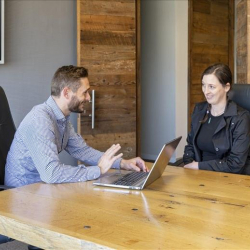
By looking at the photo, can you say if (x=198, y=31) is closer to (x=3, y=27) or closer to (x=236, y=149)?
(x=3, y=27)

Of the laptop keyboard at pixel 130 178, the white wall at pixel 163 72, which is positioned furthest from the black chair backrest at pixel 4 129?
the white wall at pixel 163 72

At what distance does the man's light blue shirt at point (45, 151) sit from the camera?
6.92 ft

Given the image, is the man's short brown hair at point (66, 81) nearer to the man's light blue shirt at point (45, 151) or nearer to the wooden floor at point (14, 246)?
the man's light blue shirt at point (45, 151)

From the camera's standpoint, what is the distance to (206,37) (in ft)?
21.5

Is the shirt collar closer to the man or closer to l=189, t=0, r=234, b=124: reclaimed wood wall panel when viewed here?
the man

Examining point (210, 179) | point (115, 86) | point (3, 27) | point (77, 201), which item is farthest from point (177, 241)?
point (115, 86)

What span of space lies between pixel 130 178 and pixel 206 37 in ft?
15.6

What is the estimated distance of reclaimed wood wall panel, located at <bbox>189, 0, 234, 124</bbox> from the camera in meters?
6.32

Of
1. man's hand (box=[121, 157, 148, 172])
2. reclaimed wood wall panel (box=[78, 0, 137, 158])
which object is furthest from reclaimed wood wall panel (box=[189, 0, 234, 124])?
man's hand (box=[121, 157, 148, 172])

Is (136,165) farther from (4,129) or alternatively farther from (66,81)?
(4,129)

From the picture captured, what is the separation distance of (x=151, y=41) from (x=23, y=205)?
500cm

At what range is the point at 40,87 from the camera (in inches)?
170

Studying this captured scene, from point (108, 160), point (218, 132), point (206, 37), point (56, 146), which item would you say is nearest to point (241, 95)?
point (218, 132)

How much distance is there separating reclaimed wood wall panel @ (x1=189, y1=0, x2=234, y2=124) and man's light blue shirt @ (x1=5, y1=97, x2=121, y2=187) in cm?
384
